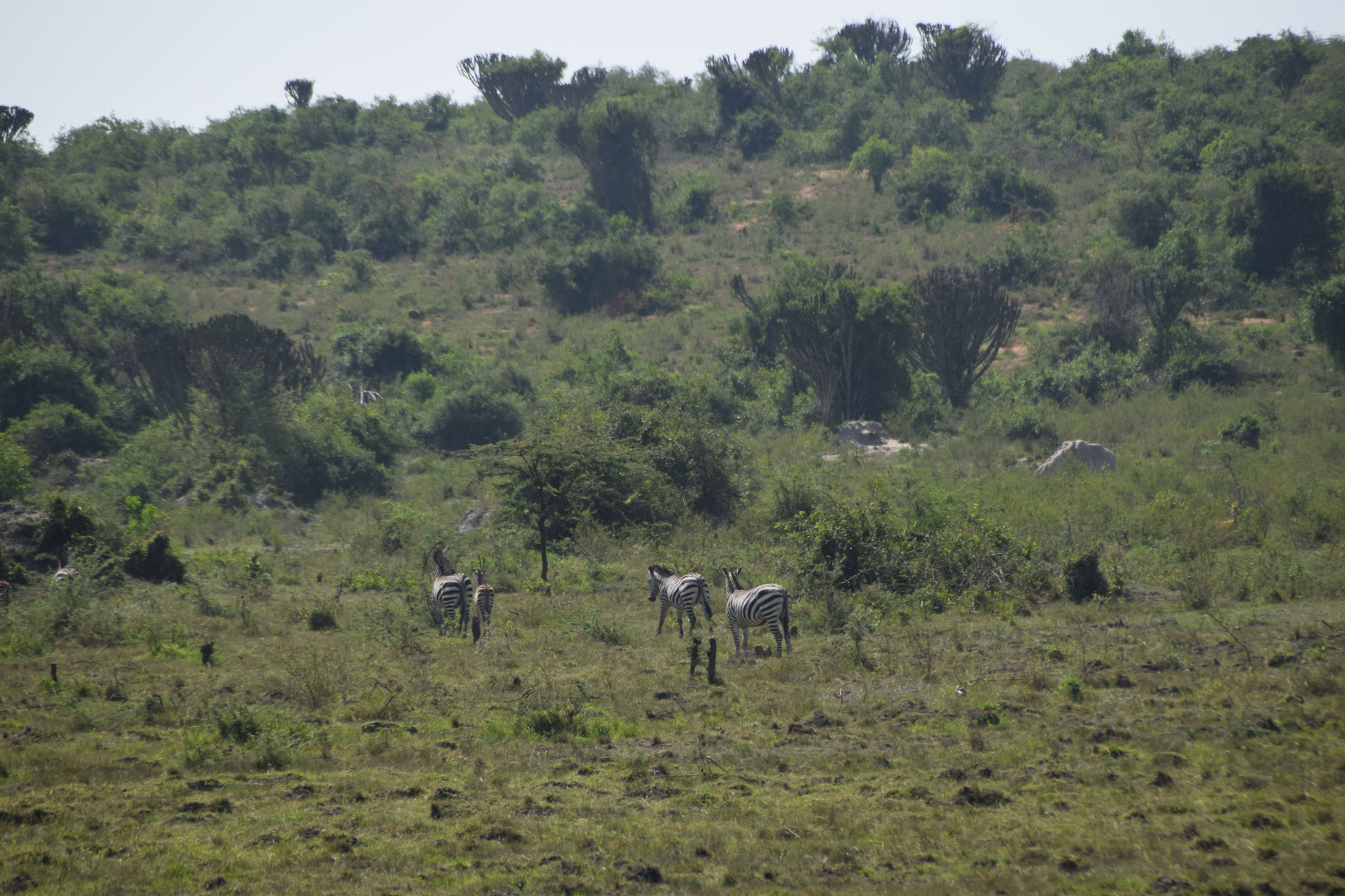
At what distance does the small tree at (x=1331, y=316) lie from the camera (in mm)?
29859

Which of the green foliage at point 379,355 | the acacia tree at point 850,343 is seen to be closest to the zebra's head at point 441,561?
the acacia tree at point 850,343

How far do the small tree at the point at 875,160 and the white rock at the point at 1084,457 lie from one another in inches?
1338

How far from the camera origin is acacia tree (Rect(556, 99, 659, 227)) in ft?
192

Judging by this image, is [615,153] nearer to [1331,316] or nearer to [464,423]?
[464,423]

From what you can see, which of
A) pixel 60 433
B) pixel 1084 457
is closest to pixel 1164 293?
pixel 1084 457

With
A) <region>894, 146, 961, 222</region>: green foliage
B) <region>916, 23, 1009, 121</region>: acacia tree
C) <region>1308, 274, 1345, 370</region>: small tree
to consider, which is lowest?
<region>1308, 274, 1345, 370</region>: small tree

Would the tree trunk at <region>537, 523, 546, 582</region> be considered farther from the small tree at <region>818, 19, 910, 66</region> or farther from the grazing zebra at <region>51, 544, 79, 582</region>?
the small tree at <region>818, 19, 910, 66</region>

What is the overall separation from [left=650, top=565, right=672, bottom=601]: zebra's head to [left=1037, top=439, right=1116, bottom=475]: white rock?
46.2ft

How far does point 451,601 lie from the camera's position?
1438cm

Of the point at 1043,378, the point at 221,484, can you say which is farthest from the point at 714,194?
the point at 221,484

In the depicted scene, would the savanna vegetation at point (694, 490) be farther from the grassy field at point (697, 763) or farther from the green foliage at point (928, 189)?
the green foliage at point (928, 189)

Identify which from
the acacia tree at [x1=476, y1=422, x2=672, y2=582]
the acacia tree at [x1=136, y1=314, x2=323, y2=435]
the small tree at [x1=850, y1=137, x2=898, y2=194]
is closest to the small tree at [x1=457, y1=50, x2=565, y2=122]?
the small tree at [x1=850, y1=137, x2=898, y2=194]

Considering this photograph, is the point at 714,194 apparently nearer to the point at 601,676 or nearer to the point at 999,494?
the point at 999,494

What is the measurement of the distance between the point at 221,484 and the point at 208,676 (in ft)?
61.7
